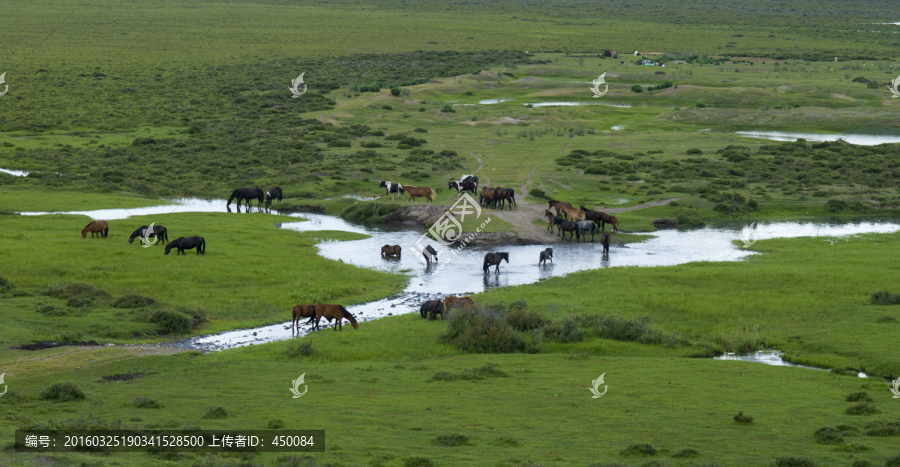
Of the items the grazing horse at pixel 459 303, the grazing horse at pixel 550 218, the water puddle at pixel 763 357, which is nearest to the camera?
the water puddle at pixel 763 357

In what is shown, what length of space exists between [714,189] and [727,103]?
4154cm

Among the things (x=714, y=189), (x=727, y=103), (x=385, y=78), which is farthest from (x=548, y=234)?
(x=385, y=78)

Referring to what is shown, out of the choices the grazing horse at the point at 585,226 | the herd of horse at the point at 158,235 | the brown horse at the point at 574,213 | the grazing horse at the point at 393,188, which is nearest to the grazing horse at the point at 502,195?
the brown horse at the point at 574,213

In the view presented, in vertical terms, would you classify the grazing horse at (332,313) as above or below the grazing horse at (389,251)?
below

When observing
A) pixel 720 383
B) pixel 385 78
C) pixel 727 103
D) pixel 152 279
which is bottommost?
pixel 720 383

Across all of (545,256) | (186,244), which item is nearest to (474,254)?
(545,256)

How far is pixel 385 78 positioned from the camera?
110 metres

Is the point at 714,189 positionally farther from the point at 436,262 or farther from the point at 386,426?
the point at 386,426

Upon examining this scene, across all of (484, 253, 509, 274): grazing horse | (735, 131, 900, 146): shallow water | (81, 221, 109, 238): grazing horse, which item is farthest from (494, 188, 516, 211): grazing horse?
(735, 131, 900, 146): shallow water

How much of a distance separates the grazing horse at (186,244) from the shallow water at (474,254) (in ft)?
17.1

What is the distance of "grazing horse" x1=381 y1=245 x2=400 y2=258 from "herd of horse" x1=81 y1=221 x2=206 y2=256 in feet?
23.8

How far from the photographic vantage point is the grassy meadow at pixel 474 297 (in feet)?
49.4

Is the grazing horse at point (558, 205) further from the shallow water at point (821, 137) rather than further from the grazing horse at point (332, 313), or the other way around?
the shallow water at point (821, 137)

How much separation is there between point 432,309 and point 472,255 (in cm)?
1143
